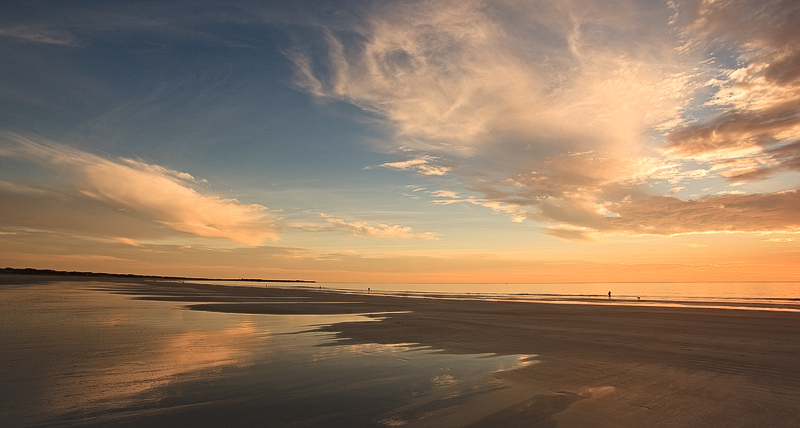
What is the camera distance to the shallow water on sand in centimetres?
650

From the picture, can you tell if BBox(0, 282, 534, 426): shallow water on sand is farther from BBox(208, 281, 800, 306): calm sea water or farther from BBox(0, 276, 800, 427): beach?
BBox(208, 281, 800, 306): calm sea water

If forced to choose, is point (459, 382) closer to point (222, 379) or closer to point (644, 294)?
point (222, 379)

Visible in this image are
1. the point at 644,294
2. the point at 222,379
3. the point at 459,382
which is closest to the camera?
the point at 222,379

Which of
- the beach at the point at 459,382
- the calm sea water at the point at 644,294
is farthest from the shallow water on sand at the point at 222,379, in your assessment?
the calm sea water at the point at 644,294

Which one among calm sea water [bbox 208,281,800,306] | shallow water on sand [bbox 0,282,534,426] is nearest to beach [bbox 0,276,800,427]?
shallow water on sand [bbox 0,282,534,426]

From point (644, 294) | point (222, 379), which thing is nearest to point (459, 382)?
point (222, 379)

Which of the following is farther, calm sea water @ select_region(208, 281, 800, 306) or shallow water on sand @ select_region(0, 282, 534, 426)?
calm sea water @ select_region(208, 281, 800, 306)

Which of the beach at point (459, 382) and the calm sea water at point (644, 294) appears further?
the calm sea water at point (644, 294)

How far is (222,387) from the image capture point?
812 centimetres

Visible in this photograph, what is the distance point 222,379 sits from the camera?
880cm

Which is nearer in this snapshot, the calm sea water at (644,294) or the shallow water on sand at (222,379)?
the shallow water on sand at (222,379)

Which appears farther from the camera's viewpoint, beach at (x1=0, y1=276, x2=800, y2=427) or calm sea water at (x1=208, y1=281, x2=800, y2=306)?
calm sea water at (x1=208, y1=281, x2=800, y2=306)

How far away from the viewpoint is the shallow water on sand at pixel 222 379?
6500 millimetres

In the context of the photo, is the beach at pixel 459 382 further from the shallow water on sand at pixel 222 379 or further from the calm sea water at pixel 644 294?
the calm sea water at pixel 644 294
